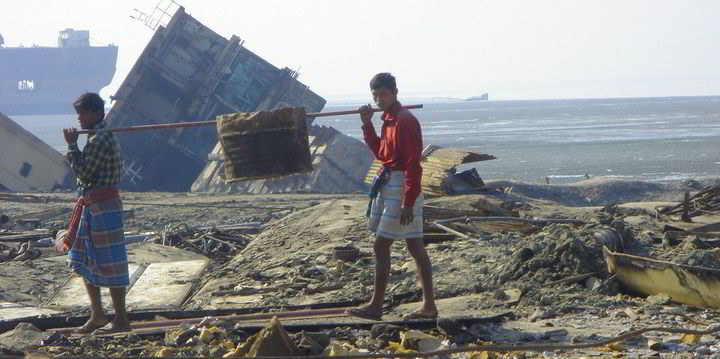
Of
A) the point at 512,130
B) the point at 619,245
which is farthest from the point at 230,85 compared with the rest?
the point at 512,130

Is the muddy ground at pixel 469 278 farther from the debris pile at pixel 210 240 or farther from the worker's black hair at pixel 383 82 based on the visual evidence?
the worker's black hair at pixel 383 82

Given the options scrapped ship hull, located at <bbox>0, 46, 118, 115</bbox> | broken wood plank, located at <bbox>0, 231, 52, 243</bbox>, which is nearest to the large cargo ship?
scrapped ship hull, located at <bbox>0, 46, 118, 115</bbox>

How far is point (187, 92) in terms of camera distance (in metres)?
34.4

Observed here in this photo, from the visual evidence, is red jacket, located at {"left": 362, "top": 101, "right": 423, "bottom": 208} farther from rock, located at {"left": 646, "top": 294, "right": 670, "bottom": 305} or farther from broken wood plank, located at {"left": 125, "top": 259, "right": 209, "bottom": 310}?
broken wood plank, located at {"left": 125, "top": 259, "right": 209, "bottom": 310}

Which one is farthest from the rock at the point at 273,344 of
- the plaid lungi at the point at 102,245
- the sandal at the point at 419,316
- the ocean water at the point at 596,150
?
the ocean water at the point at 596,150

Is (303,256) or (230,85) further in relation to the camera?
(230,85)

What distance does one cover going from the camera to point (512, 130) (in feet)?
291

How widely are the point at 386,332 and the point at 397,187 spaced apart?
0.96 meters

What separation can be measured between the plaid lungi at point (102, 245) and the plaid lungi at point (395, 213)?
1.78m

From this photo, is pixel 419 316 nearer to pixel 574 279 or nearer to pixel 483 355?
pixel 483 355

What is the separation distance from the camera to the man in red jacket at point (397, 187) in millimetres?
7316

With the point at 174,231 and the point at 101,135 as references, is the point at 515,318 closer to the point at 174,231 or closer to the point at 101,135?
the point at 101,135

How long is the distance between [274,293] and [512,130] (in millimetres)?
79458

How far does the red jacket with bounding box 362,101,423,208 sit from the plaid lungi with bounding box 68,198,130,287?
6.22 ft
